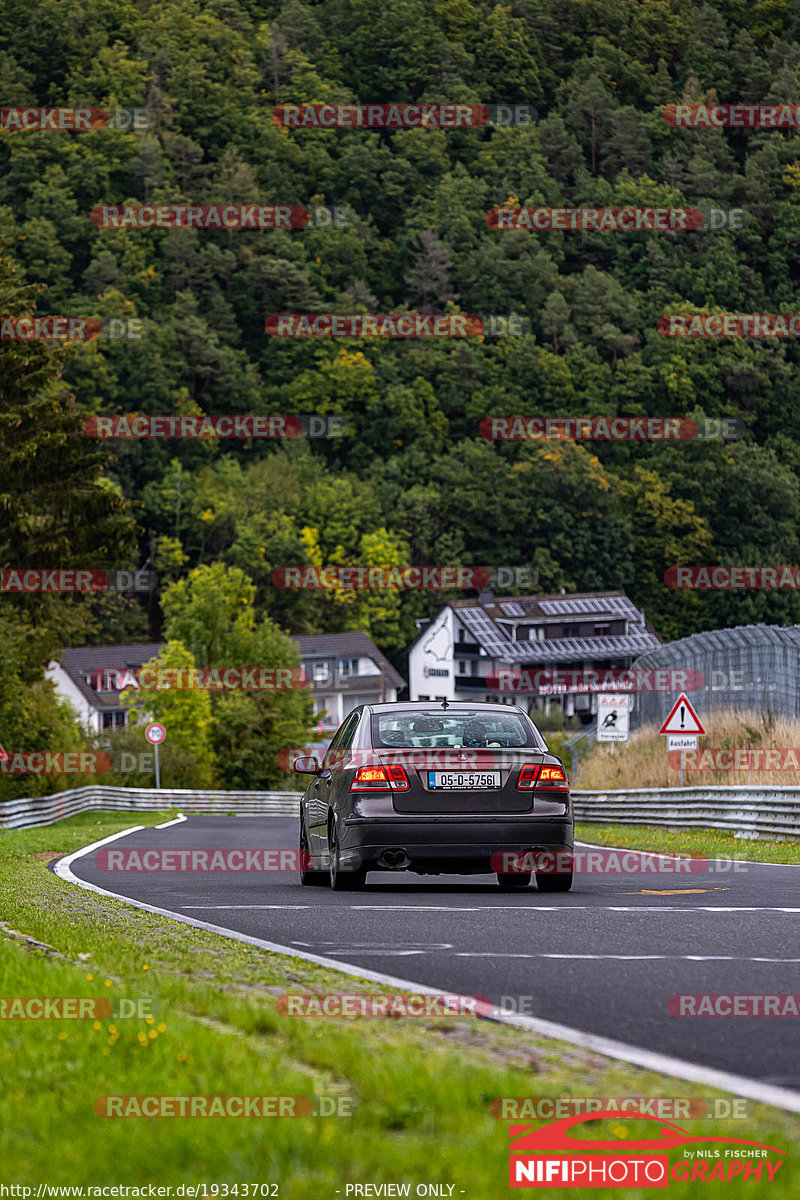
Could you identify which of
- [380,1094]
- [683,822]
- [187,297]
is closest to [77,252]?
Answer: [187,297]

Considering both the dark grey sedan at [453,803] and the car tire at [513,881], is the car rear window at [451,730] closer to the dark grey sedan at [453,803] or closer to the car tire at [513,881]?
the dark grey sedan at [453,803]

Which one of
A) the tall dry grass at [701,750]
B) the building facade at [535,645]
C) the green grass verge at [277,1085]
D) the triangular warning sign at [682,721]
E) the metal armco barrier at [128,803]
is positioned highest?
the building facade at [535,645]

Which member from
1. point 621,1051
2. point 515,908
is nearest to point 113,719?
point 515,908

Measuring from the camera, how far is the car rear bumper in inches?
496

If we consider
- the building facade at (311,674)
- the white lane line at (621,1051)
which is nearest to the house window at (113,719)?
the building facade at (311,674)

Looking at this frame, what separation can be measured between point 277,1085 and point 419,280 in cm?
14886

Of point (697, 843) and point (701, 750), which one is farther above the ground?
point (701, 750)

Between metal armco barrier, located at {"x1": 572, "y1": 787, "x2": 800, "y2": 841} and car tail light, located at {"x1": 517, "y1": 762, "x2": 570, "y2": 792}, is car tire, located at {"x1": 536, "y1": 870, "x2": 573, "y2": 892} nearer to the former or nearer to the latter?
car tail light, located at {"x1": 517, "y1": 762, "x2": 570, "y2": 792}

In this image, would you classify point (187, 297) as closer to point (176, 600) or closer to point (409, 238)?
point (409, 238)

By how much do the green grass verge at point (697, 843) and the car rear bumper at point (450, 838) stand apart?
551 centimetres

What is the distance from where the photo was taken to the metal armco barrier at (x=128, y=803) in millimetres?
37500

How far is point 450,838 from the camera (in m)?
12.6

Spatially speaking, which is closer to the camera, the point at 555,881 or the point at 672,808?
the point at 555,881

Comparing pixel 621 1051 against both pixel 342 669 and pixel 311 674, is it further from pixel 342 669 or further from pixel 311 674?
pixel 342 669
